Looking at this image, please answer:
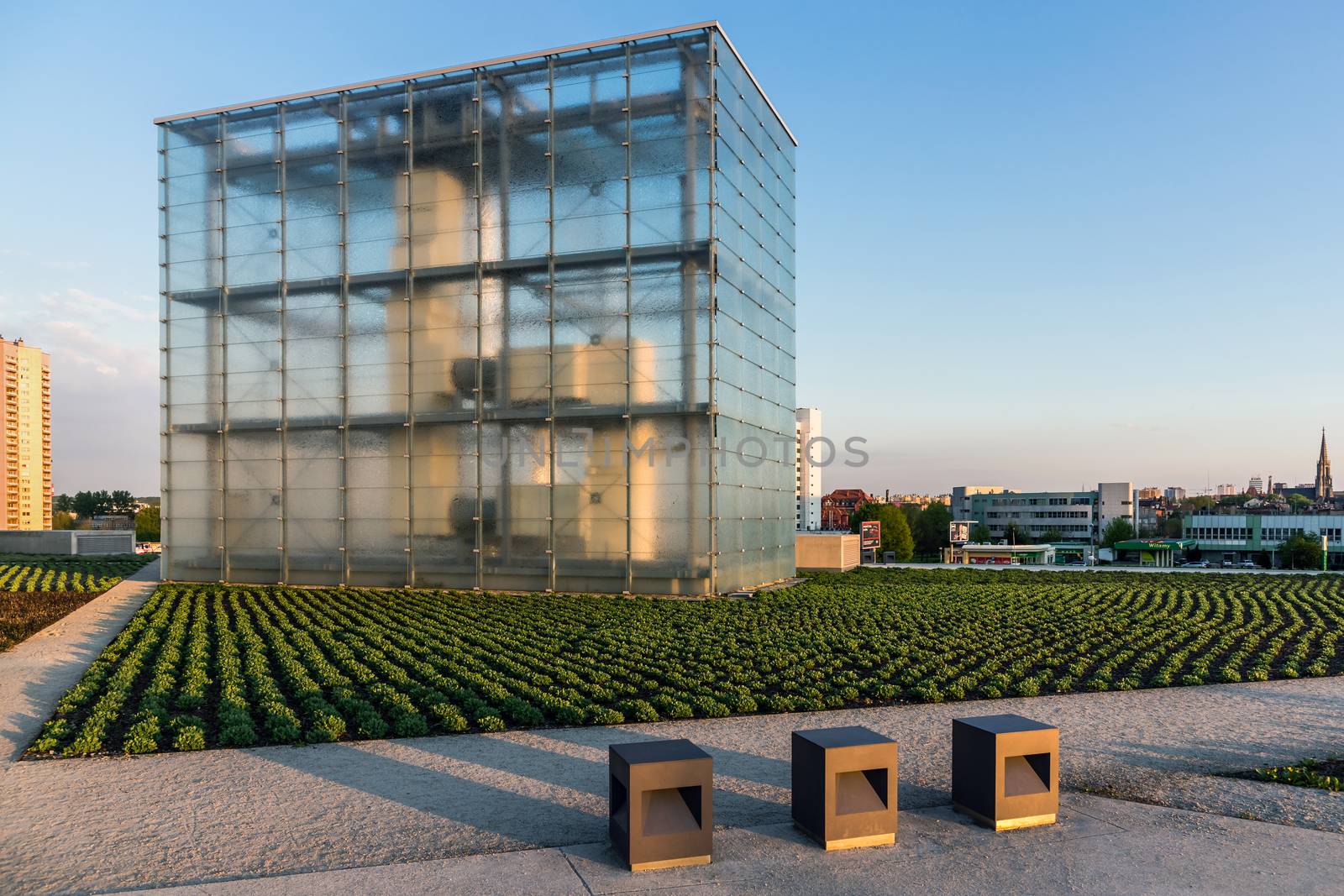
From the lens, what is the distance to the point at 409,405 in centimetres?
2905

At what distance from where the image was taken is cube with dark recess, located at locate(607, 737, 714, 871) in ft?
21.1

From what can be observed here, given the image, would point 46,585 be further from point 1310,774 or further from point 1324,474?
point 1324,474

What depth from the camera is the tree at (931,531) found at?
115750 millimetres

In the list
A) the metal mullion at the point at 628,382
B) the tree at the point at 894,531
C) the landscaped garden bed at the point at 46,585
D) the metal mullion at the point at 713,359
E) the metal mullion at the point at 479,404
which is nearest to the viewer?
the landscaped garden bed at the point at 46,585

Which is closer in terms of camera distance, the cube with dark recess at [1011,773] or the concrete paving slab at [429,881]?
the concrete paving slab at [429,881]

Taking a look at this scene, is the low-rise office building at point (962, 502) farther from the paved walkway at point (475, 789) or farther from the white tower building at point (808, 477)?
the paved walkway at point (475, 789)

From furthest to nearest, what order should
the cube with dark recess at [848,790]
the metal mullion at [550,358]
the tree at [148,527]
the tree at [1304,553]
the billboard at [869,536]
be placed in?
the tree at [148,527] → the tree at [1304,553] → the billboard at [869,536] → the metal mullion at [550,358] → the cube with dark recess at [848,790]

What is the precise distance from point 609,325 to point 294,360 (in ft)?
36.8

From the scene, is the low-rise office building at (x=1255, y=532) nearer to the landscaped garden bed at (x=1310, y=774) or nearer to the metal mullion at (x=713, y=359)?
the metal mullion at (x=713, y=359)

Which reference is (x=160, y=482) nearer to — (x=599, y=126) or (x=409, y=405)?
(x=409, y=405)

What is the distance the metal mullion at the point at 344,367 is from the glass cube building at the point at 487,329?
0.28ft

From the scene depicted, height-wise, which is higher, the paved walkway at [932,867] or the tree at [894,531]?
the paved walkway at [932,867]

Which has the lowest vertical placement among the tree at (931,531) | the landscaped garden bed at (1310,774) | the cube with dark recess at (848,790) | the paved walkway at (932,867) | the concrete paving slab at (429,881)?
the tree at (931,531)

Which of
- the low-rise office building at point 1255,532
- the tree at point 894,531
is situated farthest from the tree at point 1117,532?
the tree at point 894,531
